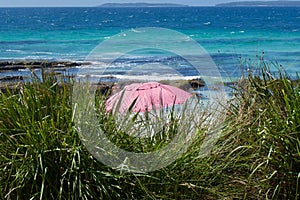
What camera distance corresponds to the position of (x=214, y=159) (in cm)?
361

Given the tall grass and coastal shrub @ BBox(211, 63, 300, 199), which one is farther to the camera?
coastal shrub @ BBox(211, 63, 300, 199)

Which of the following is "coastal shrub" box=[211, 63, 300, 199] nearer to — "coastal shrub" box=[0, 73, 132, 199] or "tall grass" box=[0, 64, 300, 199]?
"tall grass" box=[0, 64, 300, 199]

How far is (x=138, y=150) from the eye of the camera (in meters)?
3.61

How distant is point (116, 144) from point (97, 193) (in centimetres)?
35

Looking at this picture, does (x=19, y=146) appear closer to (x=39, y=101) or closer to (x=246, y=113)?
(x=39, y=101)

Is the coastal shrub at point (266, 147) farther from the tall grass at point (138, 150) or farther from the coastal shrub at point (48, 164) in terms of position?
the coastal shrub at point (48, 164)

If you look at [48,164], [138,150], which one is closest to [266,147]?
[138,150]

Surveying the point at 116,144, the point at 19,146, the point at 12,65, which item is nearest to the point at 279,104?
the point at 116,144

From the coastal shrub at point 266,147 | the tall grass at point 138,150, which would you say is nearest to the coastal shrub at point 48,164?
the tall grass at point 138,150

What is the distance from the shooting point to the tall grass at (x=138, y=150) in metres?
3.41

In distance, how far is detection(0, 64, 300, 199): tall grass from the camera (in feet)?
11.2

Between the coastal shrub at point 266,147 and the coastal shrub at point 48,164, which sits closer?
the coastal shrub at point 48,164

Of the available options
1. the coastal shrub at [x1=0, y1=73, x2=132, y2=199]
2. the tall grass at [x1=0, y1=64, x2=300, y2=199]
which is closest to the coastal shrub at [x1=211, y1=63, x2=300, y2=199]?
the tall grass at [x1=0, y1=64, x2=300, y2=199]

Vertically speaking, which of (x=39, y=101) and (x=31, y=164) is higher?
(x=39, y=101)
